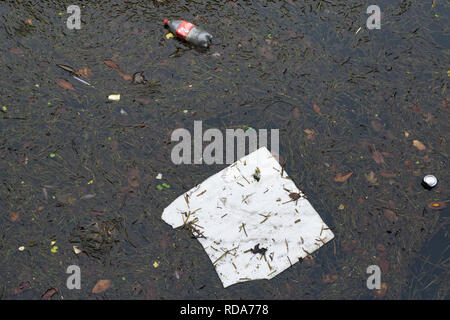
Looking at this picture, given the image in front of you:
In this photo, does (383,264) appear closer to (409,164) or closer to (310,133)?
(409,164)

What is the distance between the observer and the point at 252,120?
12.7 ft

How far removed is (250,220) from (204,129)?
1.06 m

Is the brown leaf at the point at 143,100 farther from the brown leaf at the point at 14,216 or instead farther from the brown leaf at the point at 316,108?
the brown leaf at the point at 316,108

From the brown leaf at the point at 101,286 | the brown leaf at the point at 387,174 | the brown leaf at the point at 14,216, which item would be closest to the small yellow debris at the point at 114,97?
the brown leaf at the point at 14,216

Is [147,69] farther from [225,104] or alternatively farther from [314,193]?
[314,193]

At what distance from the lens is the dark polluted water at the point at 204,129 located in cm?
321

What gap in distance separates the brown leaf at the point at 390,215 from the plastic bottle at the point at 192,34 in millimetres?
2564

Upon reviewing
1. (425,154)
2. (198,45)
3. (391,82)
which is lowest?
(425,154)

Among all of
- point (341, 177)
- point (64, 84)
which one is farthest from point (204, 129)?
point (64, 84)

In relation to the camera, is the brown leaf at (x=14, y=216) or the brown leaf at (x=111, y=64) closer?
the brown leaf at (x=14, y=216)

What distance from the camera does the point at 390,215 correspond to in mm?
3424

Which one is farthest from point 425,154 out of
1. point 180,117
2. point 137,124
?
point 137,124

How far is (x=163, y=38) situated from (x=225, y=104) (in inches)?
44.3
